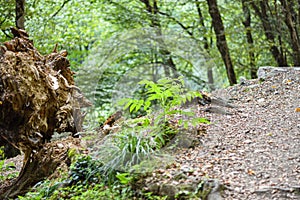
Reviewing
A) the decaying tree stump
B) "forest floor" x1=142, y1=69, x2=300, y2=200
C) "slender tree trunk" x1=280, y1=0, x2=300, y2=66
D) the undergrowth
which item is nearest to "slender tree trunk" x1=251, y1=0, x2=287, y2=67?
"slender tree trunk" x1=280, y1=0, x2=300, y2=66

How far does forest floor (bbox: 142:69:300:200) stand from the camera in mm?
3541

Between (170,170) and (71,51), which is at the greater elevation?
(71,51)

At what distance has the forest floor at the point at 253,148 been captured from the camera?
11.6 ft

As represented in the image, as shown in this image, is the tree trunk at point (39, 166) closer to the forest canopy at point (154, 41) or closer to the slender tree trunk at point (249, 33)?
the forest canopy at point (154, 41)

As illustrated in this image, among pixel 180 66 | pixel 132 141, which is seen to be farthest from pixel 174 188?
pixel 180 66

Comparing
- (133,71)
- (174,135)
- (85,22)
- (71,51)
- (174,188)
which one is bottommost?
(174,188)

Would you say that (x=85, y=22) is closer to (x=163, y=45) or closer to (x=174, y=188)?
(x=163, y=45)

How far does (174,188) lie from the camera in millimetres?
3658

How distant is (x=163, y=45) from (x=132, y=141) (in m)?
3.32

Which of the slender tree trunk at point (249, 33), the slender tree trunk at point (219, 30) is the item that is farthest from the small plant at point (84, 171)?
the slender tree trunk at point (249, 33)

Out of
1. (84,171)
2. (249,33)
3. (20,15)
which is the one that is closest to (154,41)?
(20,15)

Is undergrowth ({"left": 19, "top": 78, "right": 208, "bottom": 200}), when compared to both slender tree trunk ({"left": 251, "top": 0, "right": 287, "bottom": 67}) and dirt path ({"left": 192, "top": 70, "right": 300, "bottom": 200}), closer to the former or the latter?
dirt path ({"left": 192, "top": 70, "right": 300, "bottom": 200})

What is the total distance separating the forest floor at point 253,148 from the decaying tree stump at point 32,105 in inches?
65.5

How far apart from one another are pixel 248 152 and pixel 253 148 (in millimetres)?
111
